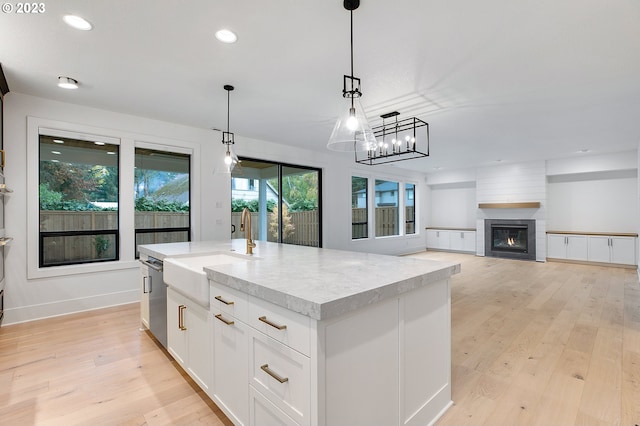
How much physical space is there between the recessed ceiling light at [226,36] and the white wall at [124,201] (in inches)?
61.0

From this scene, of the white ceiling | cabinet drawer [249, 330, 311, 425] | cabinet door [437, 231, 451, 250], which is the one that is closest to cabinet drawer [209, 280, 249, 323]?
cabinet drawer [249, 330, 311, 425]

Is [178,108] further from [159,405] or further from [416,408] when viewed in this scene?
[416,408]

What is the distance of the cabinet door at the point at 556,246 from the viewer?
24.1ft

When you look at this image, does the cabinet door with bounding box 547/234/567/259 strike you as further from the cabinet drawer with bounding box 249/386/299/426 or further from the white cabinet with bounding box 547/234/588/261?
the cabinet drawer with bounding box 249/386/299/426

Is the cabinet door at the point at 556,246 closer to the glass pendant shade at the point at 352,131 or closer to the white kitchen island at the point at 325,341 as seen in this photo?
the white kitchen island at the point at 325,341

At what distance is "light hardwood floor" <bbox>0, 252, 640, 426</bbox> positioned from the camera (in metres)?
1.89

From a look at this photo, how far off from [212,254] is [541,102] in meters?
4.18

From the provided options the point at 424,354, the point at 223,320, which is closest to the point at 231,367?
the point at 223,320

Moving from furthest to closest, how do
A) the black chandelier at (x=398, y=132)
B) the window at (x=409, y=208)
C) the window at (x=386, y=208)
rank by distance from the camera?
the window at (x=409, y=208)
the window at (x=386, y=208)
the black chandelier at (x=398, y=132)

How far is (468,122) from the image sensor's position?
4520 mm

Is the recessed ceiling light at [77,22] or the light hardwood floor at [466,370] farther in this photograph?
the recessed ceiling light at [77,22]

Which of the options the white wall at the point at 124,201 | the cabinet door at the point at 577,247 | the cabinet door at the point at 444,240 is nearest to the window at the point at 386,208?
the cabinet door at the point at 444,240

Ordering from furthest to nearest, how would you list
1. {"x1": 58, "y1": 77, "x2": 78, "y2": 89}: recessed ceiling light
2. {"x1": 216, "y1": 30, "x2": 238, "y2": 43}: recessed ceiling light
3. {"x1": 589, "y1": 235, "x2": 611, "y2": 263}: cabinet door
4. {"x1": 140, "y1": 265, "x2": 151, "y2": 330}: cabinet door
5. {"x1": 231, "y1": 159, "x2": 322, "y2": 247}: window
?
{"x1": 589, "y1": 235, "x2": 611, "y2": 263}: cabinet door < {"x1": 231, "y1": 159, "x2": 322, "y2": 247}: window < {"x1": 58, "y1": 77, "x2": 78, "y2": 89}: recessed ceiling light < {"x1": 140, "y1": 265, "x2": 151, "y2": 330}: cabinet door < {"x1": 216, "y1": 30, "x2": 238, "y2": 43}: recessed ceiling light

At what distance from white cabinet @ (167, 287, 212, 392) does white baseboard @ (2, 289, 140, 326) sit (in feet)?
7.37
